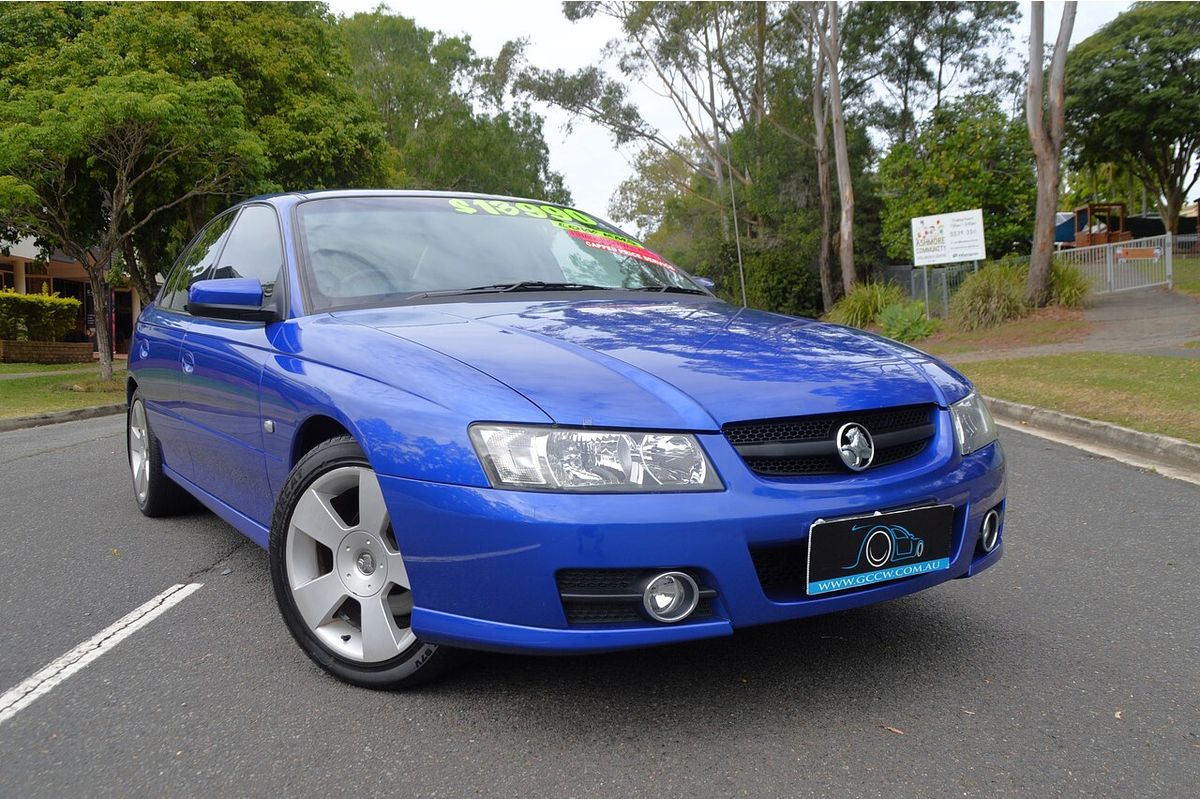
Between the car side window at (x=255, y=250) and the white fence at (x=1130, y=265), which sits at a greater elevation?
the white fence at (x=1130, y=265)

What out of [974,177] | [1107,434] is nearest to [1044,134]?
[974,177]

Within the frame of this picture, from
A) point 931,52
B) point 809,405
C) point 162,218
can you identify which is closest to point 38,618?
point 809,405

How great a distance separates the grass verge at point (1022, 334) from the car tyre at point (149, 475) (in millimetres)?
15191

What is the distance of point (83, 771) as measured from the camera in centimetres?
230

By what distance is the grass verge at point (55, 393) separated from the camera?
524 inches

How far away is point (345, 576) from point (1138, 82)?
38626mm

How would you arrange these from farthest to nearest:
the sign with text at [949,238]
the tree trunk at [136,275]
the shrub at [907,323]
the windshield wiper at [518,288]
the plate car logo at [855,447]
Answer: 1. the sign with text at [949,238]
2. the shrub at [907,323]
3. the tree trunk at [136,275]
4. the windshield wiper at [518,288]
5. the plate car logo at [855,447]

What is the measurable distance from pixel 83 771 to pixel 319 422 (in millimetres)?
1076

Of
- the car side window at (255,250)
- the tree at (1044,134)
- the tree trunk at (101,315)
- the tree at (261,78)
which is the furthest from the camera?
the tree at (1044,134)

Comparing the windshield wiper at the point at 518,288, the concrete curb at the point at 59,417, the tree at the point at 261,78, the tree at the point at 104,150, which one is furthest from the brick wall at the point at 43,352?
the windshield wiper at the point at 518,288

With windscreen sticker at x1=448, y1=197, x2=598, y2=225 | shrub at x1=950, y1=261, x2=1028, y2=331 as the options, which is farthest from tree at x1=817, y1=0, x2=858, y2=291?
windscreen sticker at x1=448, y1=197, x2=598, y2=225

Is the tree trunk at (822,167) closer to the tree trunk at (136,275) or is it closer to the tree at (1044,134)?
the tree at (1044,134)

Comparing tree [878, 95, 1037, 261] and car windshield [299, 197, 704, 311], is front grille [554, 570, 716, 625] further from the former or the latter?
tree [878, 95, 1037, 261]

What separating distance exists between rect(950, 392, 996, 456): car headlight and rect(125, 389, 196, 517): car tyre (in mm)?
3623
